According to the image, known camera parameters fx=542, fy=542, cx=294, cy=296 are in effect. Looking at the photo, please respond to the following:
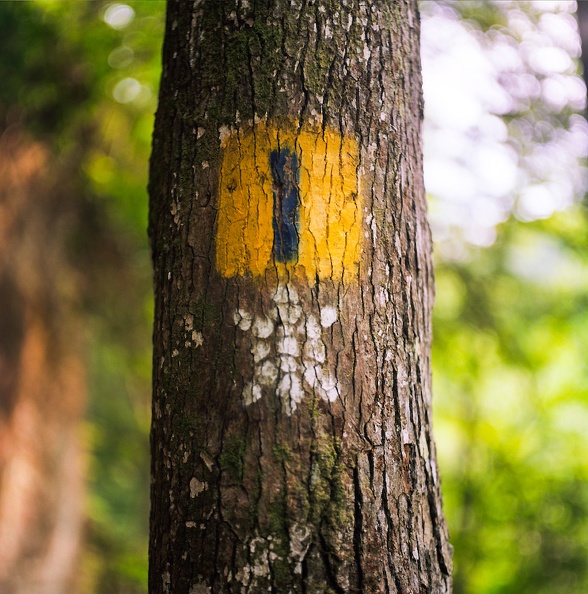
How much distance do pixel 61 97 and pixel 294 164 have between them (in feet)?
11.0

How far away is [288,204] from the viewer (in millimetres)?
1250

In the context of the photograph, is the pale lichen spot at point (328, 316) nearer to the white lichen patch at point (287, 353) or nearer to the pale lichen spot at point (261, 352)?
the white lichen patch at point (287, 353)

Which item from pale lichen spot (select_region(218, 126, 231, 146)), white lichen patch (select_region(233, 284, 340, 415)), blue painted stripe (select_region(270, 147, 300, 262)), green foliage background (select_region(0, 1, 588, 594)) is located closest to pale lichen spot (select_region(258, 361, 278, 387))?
white lichen patch (select_region(233, 284, 340, 415))

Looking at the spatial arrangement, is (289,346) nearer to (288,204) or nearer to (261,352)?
(261,352)

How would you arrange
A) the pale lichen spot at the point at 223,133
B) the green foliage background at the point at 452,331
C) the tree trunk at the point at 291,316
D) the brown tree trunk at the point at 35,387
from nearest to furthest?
the tree trunk at the point at 291,316
the pale lichen spot at the point at 223,133
the green foliage background at the point at 452,331
the brown tree trunk at the point at 35,387

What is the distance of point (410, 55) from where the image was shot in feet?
4.79

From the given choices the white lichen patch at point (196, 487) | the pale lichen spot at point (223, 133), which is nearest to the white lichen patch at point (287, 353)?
the white lichen patch at point (196, 487)

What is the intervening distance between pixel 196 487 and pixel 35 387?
4.57 metres

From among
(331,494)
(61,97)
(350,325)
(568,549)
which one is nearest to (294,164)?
(350,325)

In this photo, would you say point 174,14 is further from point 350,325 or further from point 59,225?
point 59,225

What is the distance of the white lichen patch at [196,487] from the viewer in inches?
46.3

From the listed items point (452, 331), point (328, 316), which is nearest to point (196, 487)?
point (328, 316)

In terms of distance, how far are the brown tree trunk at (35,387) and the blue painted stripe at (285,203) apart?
402 cm

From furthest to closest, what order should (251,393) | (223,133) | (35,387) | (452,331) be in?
(35,387) < (452,331) < (223,133) < (251,393)
